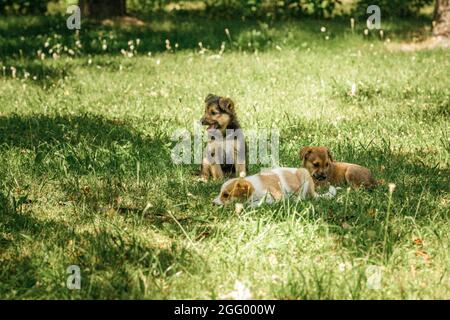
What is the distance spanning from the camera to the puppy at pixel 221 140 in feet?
21.4

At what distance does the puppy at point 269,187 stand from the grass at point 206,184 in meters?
0.18

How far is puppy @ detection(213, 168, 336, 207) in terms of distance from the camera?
5.76 meters

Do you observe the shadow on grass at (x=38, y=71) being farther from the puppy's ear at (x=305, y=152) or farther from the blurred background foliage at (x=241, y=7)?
the puppy's ear at (x=305, y=152)

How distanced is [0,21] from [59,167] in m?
11.8

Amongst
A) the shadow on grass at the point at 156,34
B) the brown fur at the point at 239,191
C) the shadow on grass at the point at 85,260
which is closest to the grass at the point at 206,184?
the shadow on grass at the point at 85,260

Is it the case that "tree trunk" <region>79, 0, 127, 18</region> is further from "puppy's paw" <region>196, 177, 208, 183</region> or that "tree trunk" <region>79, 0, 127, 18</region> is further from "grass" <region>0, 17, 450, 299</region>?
"puppy's paw" <region>196, 177, 208, 183</region>

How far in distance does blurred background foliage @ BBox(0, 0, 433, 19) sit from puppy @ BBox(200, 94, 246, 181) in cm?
1066

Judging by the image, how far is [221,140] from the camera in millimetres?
6617

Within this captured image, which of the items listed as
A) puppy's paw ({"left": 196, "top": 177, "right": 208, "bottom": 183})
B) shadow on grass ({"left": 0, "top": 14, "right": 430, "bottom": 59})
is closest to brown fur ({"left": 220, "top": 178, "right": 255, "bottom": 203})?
puppy's paw ({"left": 196, "top": 177, "right": 208, "bottom": 183})

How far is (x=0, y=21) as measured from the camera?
1750 centimetres

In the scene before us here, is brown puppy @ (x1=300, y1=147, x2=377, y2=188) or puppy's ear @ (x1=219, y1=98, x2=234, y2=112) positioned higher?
puppy's ear @ (x1=219, y1=98, x2=234, y2=112)

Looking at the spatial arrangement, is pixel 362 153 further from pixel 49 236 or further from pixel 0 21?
pixel 0 21

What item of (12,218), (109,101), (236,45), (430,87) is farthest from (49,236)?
(236,45)
